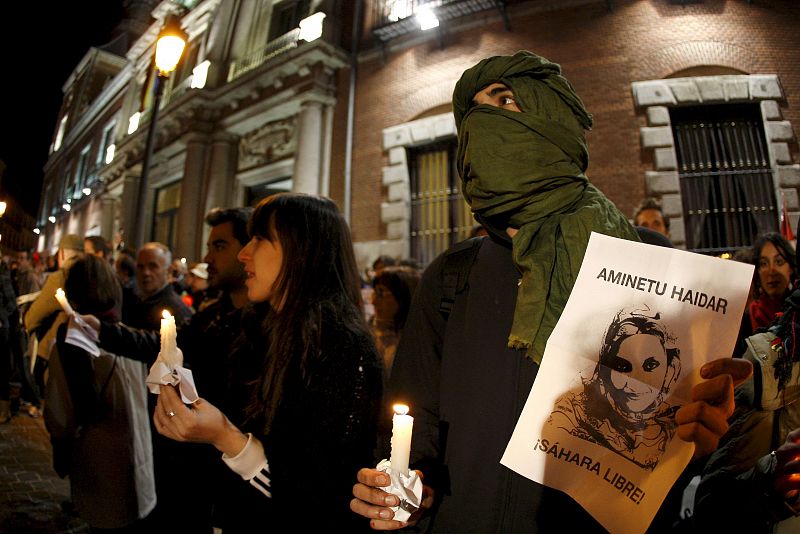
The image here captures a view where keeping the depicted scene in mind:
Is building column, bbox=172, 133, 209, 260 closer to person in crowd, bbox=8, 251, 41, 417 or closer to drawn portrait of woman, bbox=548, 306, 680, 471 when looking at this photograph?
person in crowd, bbox=8, 251, 41, 417

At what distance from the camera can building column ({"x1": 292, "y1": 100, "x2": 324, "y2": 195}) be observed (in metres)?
11.6

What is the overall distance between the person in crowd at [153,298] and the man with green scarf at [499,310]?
8.76ft

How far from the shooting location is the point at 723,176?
27.5 ft

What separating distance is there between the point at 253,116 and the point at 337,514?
13.7 m

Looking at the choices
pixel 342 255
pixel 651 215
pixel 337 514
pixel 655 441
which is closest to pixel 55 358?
pixel 342 255

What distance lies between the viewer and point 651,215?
5047 mm

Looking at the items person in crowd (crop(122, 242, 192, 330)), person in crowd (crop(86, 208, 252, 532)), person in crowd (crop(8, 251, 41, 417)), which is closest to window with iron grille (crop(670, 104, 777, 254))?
person in crowd (crop(86, 208, 252, 532))

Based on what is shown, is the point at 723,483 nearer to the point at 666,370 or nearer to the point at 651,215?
the point at 666,370

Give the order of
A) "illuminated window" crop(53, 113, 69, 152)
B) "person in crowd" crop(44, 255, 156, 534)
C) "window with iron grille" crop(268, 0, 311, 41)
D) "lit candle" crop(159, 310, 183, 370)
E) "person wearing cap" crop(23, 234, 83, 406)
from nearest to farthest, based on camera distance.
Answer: "lit candle" crop(159, 310, 183, 370) < "person in crowd" crop(44, 255, 156, 534) < "person wearing cap" crop(23, 234, 83, 406) < "window with iron grille" crop(268, 0, 311, 41) < "illuminated window" crop(53, 113, 69, 152)

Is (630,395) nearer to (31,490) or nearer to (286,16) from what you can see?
(31,490)

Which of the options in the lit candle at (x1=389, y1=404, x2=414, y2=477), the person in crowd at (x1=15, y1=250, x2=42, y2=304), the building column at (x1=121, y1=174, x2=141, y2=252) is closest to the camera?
the lit candle at (x1=389, y1=404, x2=414, y2=477)

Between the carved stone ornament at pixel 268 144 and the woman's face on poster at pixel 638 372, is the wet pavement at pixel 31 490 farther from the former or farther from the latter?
the carved stone ornament at pixel 268 144

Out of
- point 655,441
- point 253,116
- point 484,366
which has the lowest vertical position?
point 655,441

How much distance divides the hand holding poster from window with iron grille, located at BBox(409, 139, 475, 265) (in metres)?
8.95
